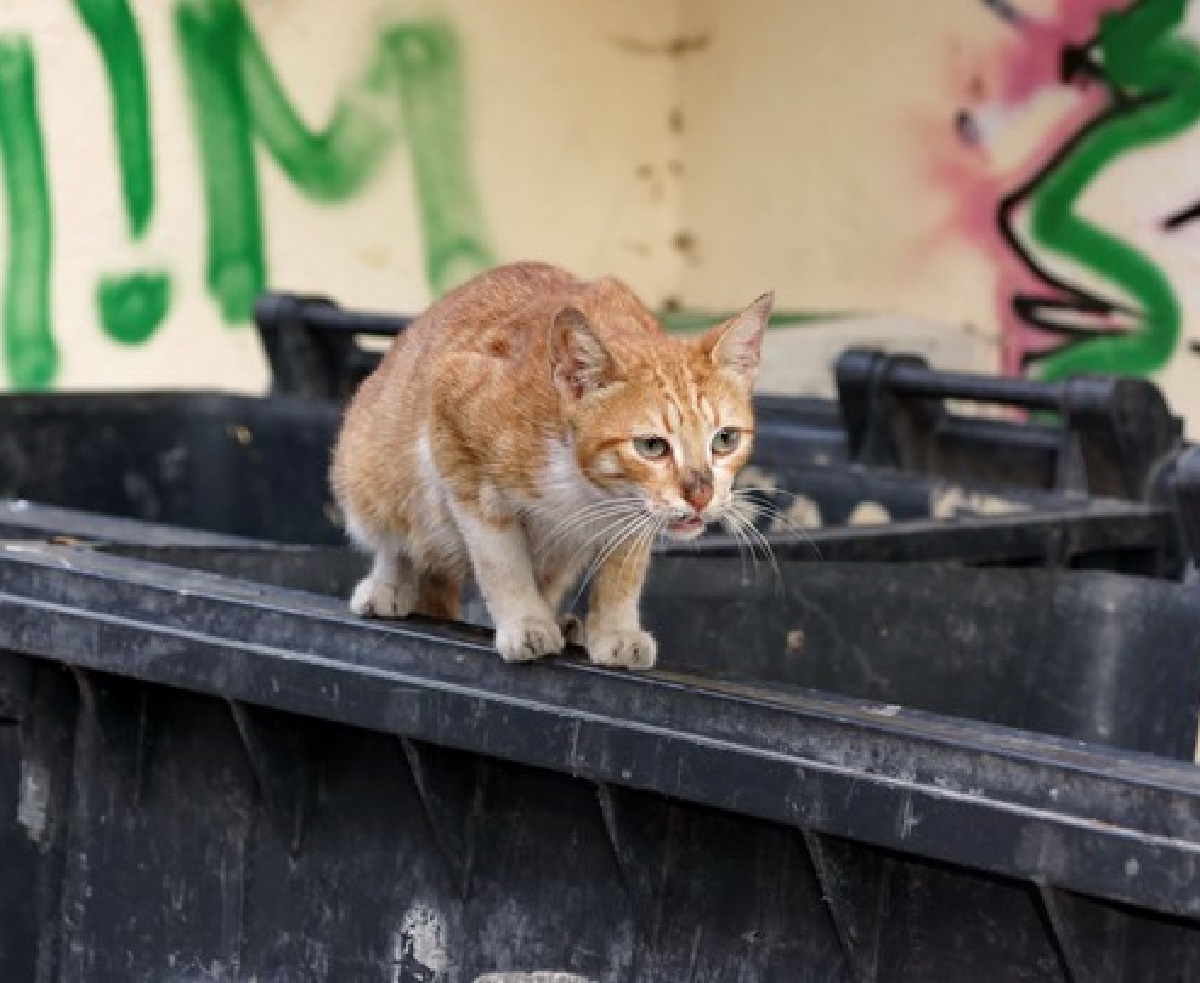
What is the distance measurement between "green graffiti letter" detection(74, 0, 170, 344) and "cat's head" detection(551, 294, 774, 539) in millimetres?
4707

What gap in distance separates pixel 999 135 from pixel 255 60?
2.44 meters

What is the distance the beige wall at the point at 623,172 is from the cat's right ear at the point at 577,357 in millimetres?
4342

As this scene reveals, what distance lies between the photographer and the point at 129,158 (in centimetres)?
692

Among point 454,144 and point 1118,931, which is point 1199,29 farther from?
point 1118,931

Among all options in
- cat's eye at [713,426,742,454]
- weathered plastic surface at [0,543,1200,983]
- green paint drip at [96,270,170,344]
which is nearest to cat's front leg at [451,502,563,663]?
weathered plastic surface at [0,543,1200,983]

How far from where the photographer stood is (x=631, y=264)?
27.9 ft

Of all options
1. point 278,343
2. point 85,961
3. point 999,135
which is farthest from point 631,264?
point 85,961

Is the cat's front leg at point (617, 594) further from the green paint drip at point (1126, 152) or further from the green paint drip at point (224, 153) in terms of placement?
the green paint drip at point (1126, 152)

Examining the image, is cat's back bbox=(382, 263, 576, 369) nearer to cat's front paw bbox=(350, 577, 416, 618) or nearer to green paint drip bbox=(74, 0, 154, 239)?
cat's front paw bbox=(350, 577, 416, 618)

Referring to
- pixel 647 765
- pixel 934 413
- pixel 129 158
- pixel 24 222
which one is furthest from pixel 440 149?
pixel 647 765

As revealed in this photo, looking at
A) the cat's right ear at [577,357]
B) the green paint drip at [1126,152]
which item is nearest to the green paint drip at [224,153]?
the green paint drip at [1126,152]

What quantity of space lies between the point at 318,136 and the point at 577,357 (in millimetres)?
5167

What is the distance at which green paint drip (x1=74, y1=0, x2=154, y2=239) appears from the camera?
6.84 m

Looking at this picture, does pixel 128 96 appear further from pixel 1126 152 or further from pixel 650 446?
pixel 650 446
